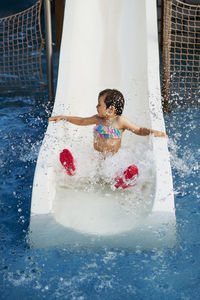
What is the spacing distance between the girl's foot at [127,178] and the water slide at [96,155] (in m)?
0.07

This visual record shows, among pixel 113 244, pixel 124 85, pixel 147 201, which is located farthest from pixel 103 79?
pixel 113 244

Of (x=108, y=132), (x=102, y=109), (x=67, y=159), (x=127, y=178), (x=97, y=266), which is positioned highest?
(x=102, y=109)

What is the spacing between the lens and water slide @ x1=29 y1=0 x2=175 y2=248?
98.6 inches

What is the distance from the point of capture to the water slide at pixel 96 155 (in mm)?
2504

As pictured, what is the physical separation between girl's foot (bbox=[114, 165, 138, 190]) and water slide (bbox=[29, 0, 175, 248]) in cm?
7

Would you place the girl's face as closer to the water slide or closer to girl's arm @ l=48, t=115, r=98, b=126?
girl's arm @ l=48, t=115, r=98, b=126

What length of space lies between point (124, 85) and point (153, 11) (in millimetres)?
821

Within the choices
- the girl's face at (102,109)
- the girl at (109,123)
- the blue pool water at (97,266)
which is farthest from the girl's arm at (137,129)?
the blue pool water at (97,266)

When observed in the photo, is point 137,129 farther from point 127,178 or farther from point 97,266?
point 97,266

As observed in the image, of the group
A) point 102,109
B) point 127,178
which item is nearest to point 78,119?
point 102,109

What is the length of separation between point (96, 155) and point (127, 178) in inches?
21.5

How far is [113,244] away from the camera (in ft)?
7.98

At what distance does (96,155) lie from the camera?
10.5ft

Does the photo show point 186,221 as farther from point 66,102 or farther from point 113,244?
point 66,102
